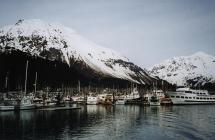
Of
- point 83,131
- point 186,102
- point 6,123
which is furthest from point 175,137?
point 186,102

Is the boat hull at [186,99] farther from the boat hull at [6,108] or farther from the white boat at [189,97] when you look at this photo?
the boat hull at [6,108]

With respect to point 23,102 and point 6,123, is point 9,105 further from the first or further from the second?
point 6,123

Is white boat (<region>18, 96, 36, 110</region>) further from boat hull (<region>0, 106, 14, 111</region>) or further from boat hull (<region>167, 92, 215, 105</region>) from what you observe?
boat hull (<region>167, 92, 215, 105</region>)

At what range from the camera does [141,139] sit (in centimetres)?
5981

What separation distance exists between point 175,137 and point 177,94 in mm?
121450

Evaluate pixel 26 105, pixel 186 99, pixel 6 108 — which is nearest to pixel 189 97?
pixel 186 99

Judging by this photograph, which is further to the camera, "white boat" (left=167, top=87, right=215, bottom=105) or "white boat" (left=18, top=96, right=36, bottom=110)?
"white boat" (left=167, top=87, right=215, bottom=105)

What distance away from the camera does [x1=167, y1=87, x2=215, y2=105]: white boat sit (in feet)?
587

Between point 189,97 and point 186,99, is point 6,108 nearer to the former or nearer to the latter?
point 186,99

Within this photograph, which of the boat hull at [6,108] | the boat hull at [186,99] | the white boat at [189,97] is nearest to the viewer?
the boat hull at [6,108]

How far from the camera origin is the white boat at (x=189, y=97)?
179 meters

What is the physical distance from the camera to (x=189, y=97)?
602ft

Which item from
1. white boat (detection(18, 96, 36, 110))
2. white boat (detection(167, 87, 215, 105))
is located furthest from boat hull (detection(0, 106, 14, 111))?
white boat (detection(167, 87, 215, 105))

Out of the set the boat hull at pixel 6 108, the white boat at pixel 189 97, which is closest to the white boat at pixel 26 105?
the boat hull at pixel 6 108
